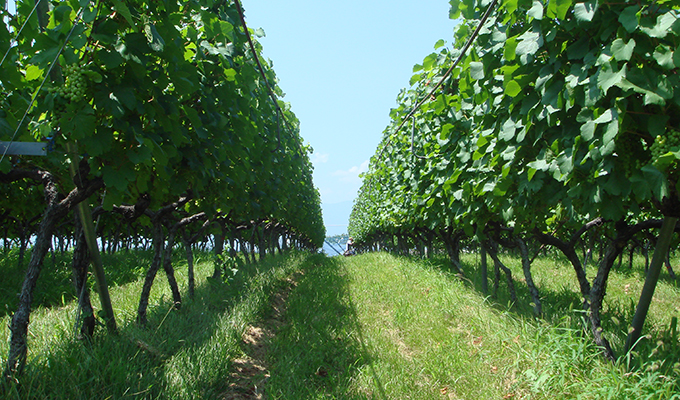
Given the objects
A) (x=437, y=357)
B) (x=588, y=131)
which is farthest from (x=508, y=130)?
(x=437, y=357)

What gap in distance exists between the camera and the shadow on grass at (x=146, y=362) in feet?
10.1

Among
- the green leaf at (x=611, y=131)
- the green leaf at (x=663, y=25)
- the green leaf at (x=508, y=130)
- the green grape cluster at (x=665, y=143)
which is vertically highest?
the green leaf at (x=663, y=25)

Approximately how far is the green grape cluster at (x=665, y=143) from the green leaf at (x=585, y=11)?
2.77ft

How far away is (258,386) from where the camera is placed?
4.21 meters

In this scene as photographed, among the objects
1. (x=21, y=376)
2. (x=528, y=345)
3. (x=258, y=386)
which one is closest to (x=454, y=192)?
(x=528, y=345)

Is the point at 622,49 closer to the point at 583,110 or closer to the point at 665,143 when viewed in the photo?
the point at 583,110

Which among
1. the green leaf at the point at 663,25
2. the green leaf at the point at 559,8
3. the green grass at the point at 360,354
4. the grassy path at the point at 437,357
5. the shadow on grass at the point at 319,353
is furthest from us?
the shadow on grass at the point at 319,353

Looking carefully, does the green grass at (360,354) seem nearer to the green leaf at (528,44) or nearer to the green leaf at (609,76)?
the green leaf at (609,76)

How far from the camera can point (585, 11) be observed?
2.42 metres

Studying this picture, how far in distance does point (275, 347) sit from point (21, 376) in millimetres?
2878

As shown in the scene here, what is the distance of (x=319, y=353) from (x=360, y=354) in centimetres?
55

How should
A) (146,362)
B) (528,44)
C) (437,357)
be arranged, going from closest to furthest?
1. (528,44)
2. (146,362)
3. (437,357)

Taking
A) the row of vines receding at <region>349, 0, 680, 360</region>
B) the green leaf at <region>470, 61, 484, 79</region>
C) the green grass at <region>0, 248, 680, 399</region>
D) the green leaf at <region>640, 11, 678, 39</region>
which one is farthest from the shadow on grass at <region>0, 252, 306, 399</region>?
the green leaf at <region>640, 11, 678, 39</region>

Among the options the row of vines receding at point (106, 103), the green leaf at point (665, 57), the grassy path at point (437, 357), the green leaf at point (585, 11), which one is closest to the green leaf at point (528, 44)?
the green leaf at point (585, 11)
